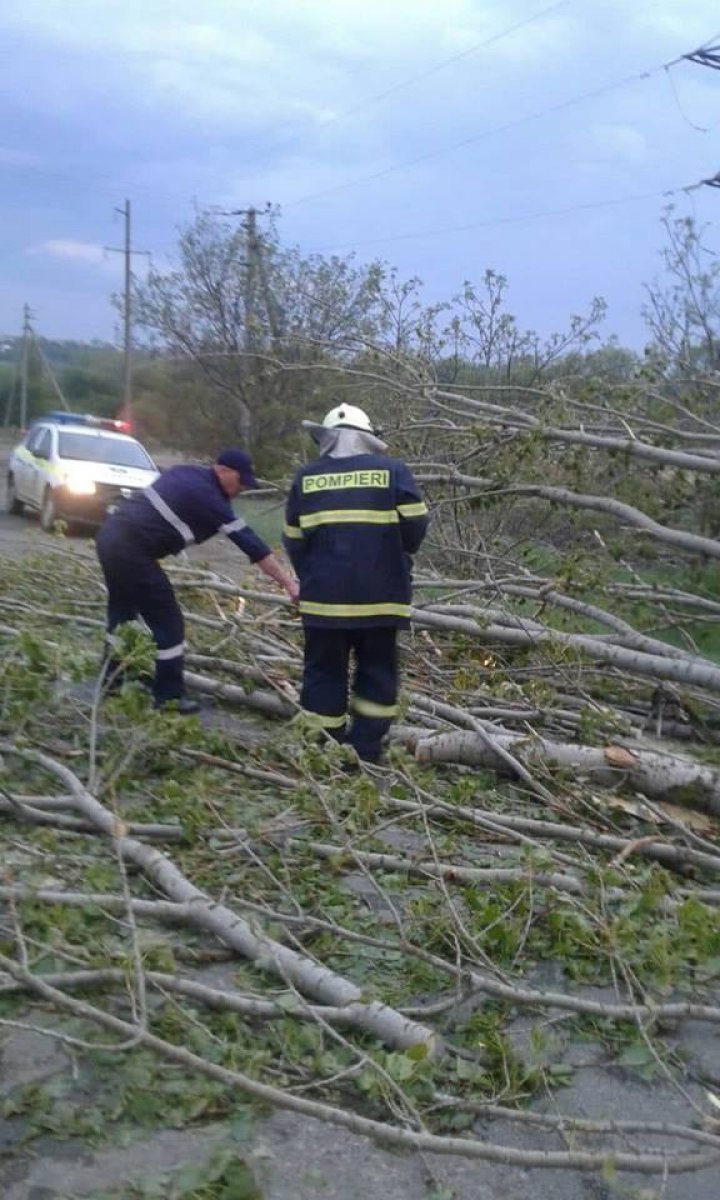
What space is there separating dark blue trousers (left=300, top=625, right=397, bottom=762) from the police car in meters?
10.1

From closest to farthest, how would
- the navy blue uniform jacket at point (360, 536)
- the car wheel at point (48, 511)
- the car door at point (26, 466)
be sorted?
1. the navy blue uniform jacket at point (360, 536)
2. the car wheel at point (48, 511)
3. the car door at point (26, 466)

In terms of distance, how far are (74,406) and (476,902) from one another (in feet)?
142

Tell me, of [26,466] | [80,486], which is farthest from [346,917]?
[26,466]

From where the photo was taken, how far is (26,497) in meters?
18.5

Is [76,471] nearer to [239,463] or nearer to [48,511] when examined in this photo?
[48,511]

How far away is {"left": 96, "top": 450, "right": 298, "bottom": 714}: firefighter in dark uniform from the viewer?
6.36 metres

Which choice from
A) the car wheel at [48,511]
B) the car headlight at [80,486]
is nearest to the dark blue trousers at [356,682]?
the car wheel at [48,511]

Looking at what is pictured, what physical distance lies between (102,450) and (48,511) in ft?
4.32

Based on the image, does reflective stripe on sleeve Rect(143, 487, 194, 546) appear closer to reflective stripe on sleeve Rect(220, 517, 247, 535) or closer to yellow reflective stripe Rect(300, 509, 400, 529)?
reflective stripe on sleeve Rect(220, 517, 247, 535)

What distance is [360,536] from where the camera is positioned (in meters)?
5.59

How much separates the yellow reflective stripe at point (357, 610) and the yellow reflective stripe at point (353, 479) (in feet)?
1.65

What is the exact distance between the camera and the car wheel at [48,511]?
53.2 feet

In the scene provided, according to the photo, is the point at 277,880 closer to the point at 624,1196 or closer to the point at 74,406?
the point at 624,1196

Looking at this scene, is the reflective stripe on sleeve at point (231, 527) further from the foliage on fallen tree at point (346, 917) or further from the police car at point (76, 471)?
the police car at point (76, 471)
